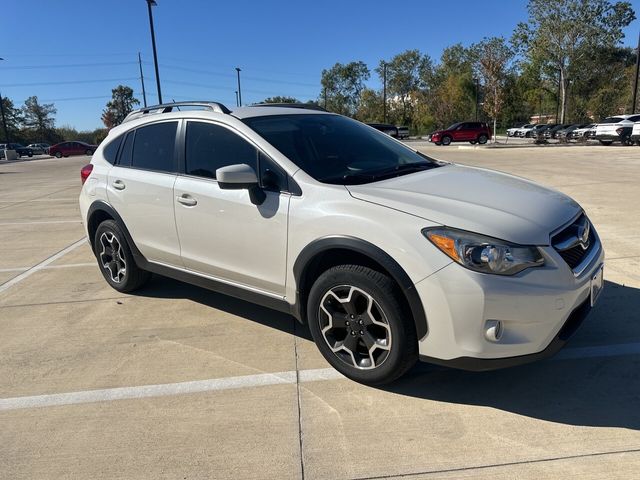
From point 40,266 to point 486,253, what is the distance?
5723 mm

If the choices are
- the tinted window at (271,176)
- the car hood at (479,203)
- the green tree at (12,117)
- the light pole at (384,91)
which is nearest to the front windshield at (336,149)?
the tinted window at (271,176)

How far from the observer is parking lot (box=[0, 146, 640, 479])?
8.23 ft

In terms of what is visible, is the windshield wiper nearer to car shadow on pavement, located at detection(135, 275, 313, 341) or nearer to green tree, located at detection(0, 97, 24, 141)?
car shadow on pavement, located at detection(135, 275, 313, 341)

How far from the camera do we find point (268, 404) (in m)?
3.05

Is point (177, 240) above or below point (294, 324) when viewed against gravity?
above

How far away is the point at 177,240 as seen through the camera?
13.5ft

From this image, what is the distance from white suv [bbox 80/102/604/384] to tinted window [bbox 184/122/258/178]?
12mm

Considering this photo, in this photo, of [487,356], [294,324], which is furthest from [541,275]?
[294,324]

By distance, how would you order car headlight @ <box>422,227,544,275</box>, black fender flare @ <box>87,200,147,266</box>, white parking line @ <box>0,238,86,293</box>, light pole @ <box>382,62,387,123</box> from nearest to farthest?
car headlight @ <box>422,227,544,275</box>, black fender flare @ <box>87,200,147,266</box>, white parking line @ <box>0,238,86,293</box>, light pole @ <box>382,62,387,123</box>

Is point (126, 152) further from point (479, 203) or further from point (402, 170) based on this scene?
point (479, 203)

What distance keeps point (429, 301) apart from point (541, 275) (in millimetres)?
603

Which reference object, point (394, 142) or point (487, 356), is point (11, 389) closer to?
point (487, 356)

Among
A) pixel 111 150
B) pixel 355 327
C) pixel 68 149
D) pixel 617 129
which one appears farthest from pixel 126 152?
pixel 68 149

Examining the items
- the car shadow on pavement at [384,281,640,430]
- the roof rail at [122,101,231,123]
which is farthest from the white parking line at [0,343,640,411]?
the roof rail at [122,101,231,123]
